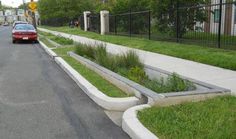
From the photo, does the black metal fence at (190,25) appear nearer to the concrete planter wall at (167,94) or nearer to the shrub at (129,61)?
the shrub at (129,61)

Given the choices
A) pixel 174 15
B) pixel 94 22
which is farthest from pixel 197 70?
pixel 94 22

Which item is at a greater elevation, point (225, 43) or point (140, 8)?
point (140, 8)

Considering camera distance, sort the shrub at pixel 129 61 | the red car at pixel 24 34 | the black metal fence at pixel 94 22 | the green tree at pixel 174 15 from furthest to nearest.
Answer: the black metal fence at pixel 94 22
the red car at pixel 24 34
the green tree at pixel 174 15
the shrub at pixel 129 61

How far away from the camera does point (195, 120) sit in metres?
5.01

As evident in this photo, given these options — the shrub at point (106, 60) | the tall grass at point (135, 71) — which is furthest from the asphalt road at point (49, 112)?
the tall grass at point (135, 71)

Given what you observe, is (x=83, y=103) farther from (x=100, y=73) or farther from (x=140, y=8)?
(x=140, y=8)

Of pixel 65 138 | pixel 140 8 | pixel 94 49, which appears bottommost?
pixel 65 138

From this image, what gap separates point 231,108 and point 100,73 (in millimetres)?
4396

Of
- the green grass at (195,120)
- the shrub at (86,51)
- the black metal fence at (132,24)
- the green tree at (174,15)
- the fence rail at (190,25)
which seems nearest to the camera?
the green grass at (195,120)

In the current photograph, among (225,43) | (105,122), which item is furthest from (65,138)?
(225,43)

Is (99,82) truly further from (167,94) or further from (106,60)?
(167,94)

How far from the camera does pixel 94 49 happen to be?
1195cm

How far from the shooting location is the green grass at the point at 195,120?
14.8 ft

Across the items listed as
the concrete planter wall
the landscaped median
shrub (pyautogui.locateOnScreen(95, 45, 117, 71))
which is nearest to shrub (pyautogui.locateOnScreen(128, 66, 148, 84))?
the landscaped median
